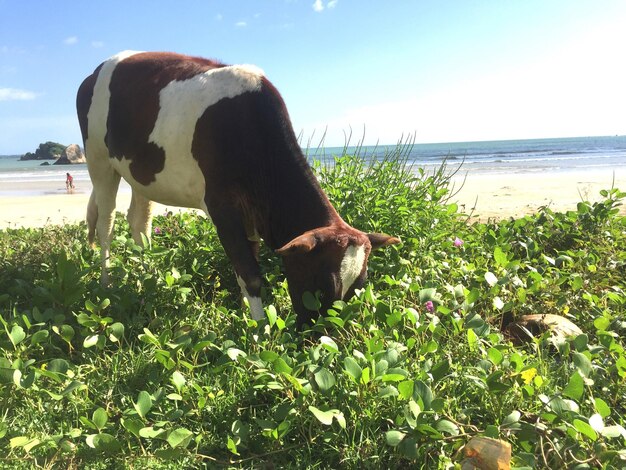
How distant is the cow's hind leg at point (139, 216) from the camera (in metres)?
4.66

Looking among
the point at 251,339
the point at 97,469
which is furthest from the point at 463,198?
the point at 97,469

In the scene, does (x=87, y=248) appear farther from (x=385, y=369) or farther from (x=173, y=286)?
(x=385, y=369)

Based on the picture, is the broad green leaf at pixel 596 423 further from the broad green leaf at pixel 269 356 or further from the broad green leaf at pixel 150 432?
the broad green leaf at pixel 150 432

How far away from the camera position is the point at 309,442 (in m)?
1.92

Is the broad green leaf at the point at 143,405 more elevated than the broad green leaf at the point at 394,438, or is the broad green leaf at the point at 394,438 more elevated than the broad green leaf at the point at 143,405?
the broad green leaf at the point at 143,405

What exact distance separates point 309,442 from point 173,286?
1.81 meters

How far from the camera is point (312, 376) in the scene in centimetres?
197

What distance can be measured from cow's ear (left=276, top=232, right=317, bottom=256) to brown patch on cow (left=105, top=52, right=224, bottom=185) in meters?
1.67

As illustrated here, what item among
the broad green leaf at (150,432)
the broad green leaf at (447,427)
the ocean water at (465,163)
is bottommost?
the broad green leaf at (150,432)

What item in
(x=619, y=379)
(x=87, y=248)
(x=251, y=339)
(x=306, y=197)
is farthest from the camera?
(x=87, y=248)

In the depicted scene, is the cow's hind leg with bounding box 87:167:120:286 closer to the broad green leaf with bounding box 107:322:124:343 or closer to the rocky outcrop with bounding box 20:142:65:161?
the broad green leaf with bounding box 107:322:124:343

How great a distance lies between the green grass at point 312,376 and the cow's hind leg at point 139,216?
1071mm

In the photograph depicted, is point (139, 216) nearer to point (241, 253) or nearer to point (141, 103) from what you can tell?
point (141, 103)

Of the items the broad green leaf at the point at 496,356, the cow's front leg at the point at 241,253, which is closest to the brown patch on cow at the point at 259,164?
the cow's front leg at the point at 241,253
